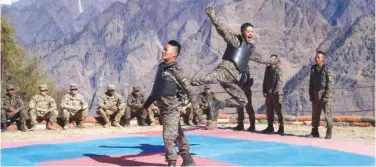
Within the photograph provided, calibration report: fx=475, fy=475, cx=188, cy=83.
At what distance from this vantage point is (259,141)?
9234mm

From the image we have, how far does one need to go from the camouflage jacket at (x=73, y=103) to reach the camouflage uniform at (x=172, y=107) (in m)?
7.22

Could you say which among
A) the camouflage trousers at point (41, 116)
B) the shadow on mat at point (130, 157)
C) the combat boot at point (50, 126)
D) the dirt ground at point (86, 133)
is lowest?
the shadow on mat at point (130, 157)

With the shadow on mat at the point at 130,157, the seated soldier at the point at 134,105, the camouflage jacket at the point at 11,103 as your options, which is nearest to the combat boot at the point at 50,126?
the camouflage jacket at the point at 11,103

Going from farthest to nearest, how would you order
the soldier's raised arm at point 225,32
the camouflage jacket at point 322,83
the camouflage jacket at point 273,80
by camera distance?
the camouflage jacket at point 273,80 < the camouflage jacket at point 322,83 < the soldier's raised arm at point 225,32

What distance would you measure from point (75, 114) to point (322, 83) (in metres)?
6.84

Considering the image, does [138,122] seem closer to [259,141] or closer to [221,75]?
[259,141]

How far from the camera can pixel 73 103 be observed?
13.1m

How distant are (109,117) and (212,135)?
14.1 feet

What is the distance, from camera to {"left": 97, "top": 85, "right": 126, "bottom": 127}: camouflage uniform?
44.4ft

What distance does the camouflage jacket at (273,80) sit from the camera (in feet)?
35.2

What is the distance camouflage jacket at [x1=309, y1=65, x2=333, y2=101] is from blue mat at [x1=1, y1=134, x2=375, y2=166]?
1.73 m

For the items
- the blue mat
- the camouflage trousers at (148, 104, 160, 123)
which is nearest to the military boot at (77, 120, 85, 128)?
the camouflage trousers at (148, 104, 160, 123)

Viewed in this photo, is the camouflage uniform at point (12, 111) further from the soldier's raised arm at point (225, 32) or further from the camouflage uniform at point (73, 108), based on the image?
the soldier's raised arm at point (225, 32)

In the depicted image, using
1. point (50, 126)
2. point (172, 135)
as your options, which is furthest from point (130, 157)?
point (50, 126)
